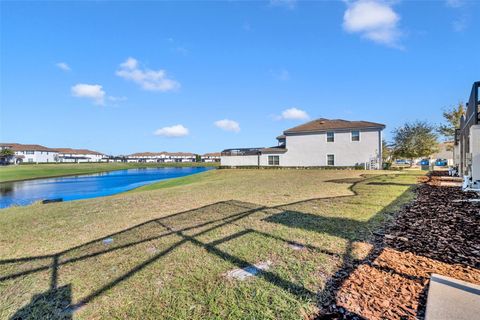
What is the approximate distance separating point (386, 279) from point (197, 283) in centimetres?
197

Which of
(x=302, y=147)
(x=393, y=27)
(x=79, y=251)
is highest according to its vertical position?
(x=393, y=27)

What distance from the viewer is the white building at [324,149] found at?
25.8 m

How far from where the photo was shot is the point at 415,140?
26594mm

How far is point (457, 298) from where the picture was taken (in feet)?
7.14

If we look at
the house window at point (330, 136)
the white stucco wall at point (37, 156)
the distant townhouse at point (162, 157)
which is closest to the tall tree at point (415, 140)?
the house window at point (330, 136)

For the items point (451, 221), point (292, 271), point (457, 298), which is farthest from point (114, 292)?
point (451, 221)

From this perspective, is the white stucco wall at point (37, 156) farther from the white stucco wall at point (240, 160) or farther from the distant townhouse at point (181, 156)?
the white stucco wall at point (240, 160)

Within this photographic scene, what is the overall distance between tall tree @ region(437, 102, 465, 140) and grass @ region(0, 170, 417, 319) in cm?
2657

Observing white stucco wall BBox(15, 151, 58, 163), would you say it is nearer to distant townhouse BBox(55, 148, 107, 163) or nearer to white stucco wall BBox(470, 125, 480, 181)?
distant townhouse BBox(55, 148, 107, 163)

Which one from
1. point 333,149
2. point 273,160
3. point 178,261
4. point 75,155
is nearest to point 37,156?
point 75,155

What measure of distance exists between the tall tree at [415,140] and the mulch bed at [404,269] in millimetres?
25945

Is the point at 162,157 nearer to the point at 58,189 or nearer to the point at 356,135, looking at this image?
the point at 58,189

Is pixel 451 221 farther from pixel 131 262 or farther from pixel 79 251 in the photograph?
pixel 79 251

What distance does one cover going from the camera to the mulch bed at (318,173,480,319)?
2.12 meters
